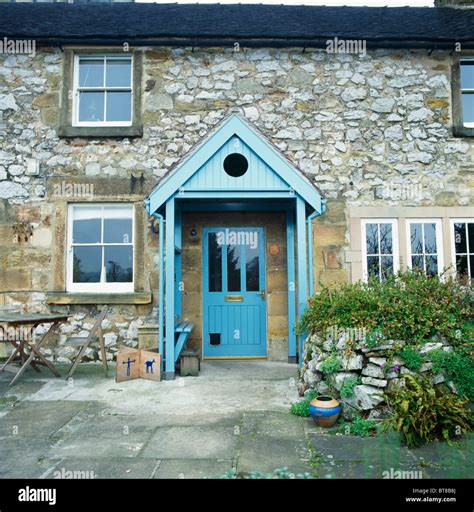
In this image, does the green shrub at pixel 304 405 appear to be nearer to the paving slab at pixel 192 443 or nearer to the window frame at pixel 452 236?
the paving slab at pixel 192 443

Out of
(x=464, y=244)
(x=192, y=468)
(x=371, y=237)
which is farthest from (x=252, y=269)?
(x=192, y=468)

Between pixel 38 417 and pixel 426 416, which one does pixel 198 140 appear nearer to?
pixel 38 417

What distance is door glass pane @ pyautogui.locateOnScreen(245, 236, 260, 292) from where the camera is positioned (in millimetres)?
8325

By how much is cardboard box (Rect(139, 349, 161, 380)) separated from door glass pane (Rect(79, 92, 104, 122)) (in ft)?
16.3

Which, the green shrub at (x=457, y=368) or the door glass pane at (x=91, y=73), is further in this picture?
the door glass pane at (x=91, y=73)

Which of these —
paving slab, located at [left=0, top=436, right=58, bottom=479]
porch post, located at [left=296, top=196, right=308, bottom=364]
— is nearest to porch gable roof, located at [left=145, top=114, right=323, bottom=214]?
porch post, located at [left=296, top=196, right=308, bottom=364]

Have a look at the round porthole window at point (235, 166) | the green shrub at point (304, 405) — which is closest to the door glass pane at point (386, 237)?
the round porthole window at point (235, 166)

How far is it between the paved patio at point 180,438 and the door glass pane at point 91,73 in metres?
5.90

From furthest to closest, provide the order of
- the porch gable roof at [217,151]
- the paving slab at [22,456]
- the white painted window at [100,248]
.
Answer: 1. the white painted window at [100,248]
2. the porch gable roof at [217,151]
3. the paving slab at [22,456]

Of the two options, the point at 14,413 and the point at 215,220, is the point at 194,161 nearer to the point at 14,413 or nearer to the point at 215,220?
the point at 215,220

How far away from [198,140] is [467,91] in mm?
5628

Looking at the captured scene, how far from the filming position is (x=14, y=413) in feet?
16.9

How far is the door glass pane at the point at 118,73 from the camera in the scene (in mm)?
8625
